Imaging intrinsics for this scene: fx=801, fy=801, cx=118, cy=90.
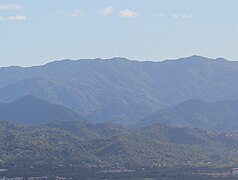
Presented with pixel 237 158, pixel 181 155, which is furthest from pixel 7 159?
pixel 237 158

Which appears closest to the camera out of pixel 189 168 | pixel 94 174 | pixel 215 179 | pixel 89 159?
pixel 215 179

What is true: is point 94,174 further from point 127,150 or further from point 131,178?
point 127,150

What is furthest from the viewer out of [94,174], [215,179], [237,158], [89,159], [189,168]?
[237,158]

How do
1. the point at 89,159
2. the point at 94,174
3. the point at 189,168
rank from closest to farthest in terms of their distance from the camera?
the point at 94,174 < the point at 189,168 < the point at 89,159

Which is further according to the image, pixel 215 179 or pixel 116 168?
pixel 116 168

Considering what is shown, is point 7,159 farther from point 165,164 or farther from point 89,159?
point 165,164

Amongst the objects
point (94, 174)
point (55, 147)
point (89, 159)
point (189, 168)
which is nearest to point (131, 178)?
point (94, 174)

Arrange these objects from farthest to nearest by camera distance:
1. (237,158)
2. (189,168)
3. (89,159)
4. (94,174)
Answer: (237,158)
(89,159)
(189,168)
(94,174)

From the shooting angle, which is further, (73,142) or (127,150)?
(73,142)
